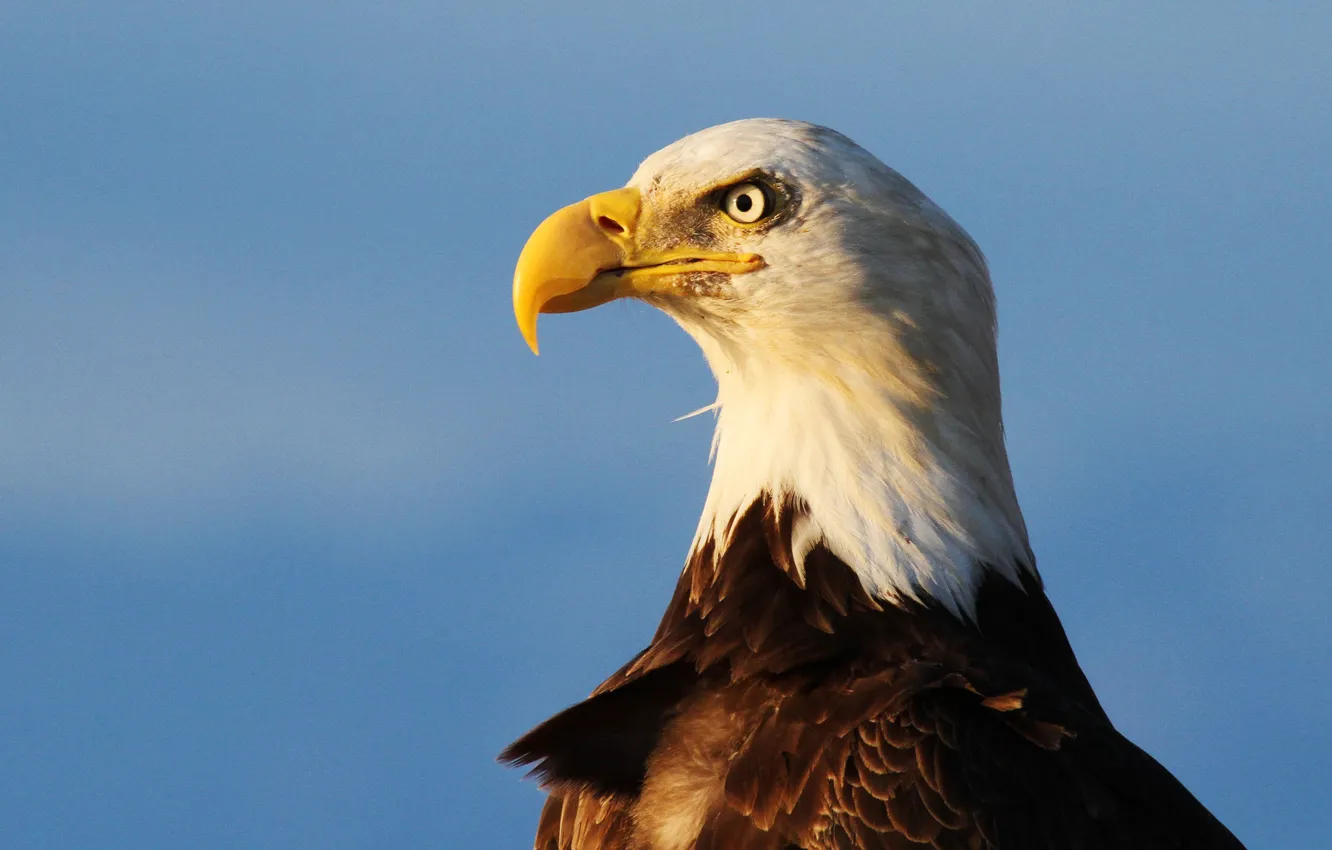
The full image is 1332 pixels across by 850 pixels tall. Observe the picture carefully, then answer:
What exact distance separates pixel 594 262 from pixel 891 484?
1148 mm

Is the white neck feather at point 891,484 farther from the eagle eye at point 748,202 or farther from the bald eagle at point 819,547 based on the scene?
the eagle eye at point 748,202

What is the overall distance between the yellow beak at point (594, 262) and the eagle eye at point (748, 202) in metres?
0.13

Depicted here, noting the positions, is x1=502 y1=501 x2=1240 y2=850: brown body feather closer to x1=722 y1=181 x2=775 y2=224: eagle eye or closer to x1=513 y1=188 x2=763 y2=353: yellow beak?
x1=513 y1=188 x2=763 y2=353: yellow beak

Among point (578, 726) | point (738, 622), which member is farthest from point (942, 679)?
point (578, 726)

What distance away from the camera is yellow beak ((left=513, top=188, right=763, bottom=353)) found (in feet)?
20.6

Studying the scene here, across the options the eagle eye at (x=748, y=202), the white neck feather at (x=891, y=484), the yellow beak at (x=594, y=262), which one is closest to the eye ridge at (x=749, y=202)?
the eagle eye at (x=748, y=202)

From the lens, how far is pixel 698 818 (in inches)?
222

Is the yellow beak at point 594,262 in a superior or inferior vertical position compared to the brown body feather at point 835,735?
superior

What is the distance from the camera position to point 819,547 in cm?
611

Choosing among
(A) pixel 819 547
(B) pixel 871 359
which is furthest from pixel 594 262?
(A) pixel 819 547

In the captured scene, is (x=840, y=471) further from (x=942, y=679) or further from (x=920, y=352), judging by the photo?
(x=942, y=679)

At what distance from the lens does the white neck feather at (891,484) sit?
6.02m

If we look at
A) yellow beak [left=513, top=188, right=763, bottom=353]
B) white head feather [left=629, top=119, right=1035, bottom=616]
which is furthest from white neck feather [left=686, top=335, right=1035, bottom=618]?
yellow beak [left=513, top=188, right=763, bottom=353]

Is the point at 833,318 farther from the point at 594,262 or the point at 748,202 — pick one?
the point at 594,262
